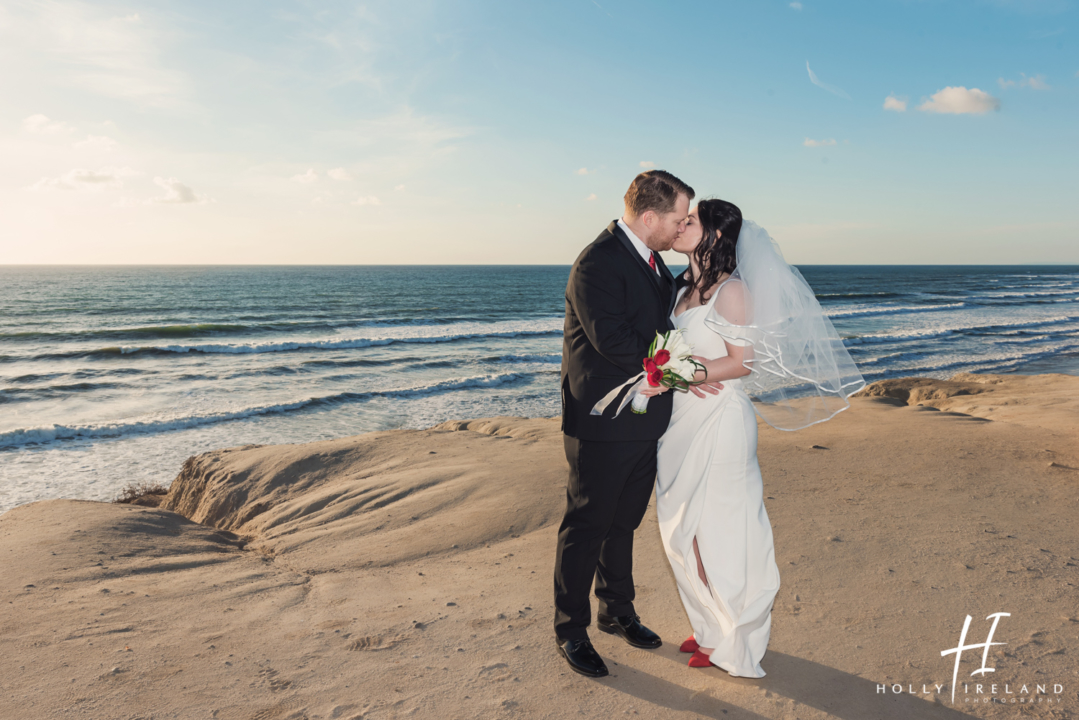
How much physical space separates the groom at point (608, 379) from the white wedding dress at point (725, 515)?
0.18m

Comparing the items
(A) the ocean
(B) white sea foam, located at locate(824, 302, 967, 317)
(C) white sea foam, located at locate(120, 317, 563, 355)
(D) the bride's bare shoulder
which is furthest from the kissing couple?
(B) white sea foam, located at locate(824, 302, 967, 317)

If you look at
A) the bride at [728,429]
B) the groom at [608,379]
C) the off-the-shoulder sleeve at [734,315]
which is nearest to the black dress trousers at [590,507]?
the groom at [608,379]

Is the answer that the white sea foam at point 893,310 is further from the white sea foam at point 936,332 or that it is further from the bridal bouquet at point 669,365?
the bridal bouquet at point 669,365

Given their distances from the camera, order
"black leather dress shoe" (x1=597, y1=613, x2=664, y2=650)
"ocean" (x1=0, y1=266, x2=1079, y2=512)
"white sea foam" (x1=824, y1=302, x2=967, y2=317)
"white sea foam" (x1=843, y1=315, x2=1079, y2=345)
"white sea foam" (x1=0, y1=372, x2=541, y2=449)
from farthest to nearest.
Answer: "white sea foam" (x1=824, y1=302, x2=967, y2=317)
"white sea foam" (x1=843, y1=315, x2=1079, y2=345)
"white sea foam" (x1=0, y1=372, x2=541, y2=449)
"ocean" (x1=0, y1=266, x2=1079, y2=512)
"black leather dress shoe" (x1=597, y1=613, x2=664, y2=650)

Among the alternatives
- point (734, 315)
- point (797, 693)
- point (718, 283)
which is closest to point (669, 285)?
point (718, 283)

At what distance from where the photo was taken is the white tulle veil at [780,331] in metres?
2.70

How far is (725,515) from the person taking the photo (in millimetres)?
2775

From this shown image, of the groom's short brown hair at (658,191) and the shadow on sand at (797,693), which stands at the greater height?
the groom's short brown hair at (658,191)

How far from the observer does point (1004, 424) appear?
7184 mm

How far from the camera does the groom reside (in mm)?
2689

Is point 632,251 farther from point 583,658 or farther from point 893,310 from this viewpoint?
point 893,310

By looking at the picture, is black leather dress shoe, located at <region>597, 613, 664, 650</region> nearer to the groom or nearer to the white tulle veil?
the groom

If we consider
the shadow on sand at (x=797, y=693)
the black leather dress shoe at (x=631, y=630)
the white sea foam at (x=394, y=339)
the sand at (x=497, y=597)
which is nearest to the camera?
the shadow on sand at (x=797, y=693)

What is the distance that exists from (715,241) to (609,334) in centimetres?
70
